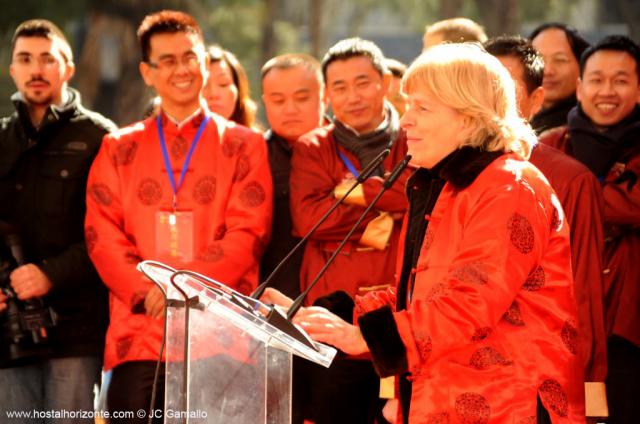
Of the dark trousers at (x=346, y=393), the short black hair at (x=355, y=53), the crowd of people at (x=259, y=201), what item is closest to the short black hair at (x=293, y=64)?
the crowd of people at (x=259, y=201)

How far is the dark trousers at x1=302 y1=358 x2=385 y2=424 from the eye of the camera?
404 cm

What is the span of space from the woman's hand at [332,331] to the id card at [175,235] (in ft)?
4.88

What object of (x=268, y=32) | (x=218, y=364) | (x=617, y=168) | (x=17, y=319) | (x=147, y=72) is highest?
(x=268, y=32)

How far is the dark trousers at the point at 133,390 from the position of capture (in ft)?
13.3

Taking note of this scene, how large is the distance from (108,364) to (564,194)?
72.3 inches

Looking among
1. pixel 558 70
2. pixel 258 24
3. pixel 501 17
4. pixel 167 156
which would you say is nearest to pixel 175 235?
pixel 167 156

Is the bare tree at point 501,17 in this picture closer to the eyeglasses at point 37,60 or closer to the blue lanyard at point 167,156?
the eyeglasses at point 37,60

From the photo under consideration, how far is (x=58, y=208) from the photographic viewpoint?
4.42 m

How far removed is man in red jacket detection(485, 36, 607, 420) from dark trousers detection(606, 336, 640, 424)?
0.52m

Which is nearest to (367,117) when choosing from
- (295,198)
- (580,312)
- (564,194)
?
(295,198)

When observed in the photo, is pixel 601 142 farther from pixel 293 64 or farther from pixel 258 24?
pixel 258 24

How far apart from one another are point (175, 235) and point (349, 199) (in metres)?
0.68

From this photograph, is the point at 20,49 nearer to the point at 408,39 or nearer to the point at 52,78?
→ the point at 52,78

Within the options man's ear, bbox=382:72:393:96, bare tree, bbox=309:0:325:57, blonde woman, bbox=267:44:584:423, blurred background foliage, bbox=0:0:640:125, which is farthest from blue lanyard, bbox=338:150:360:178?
bare tree, bbox=309:0:325:57
